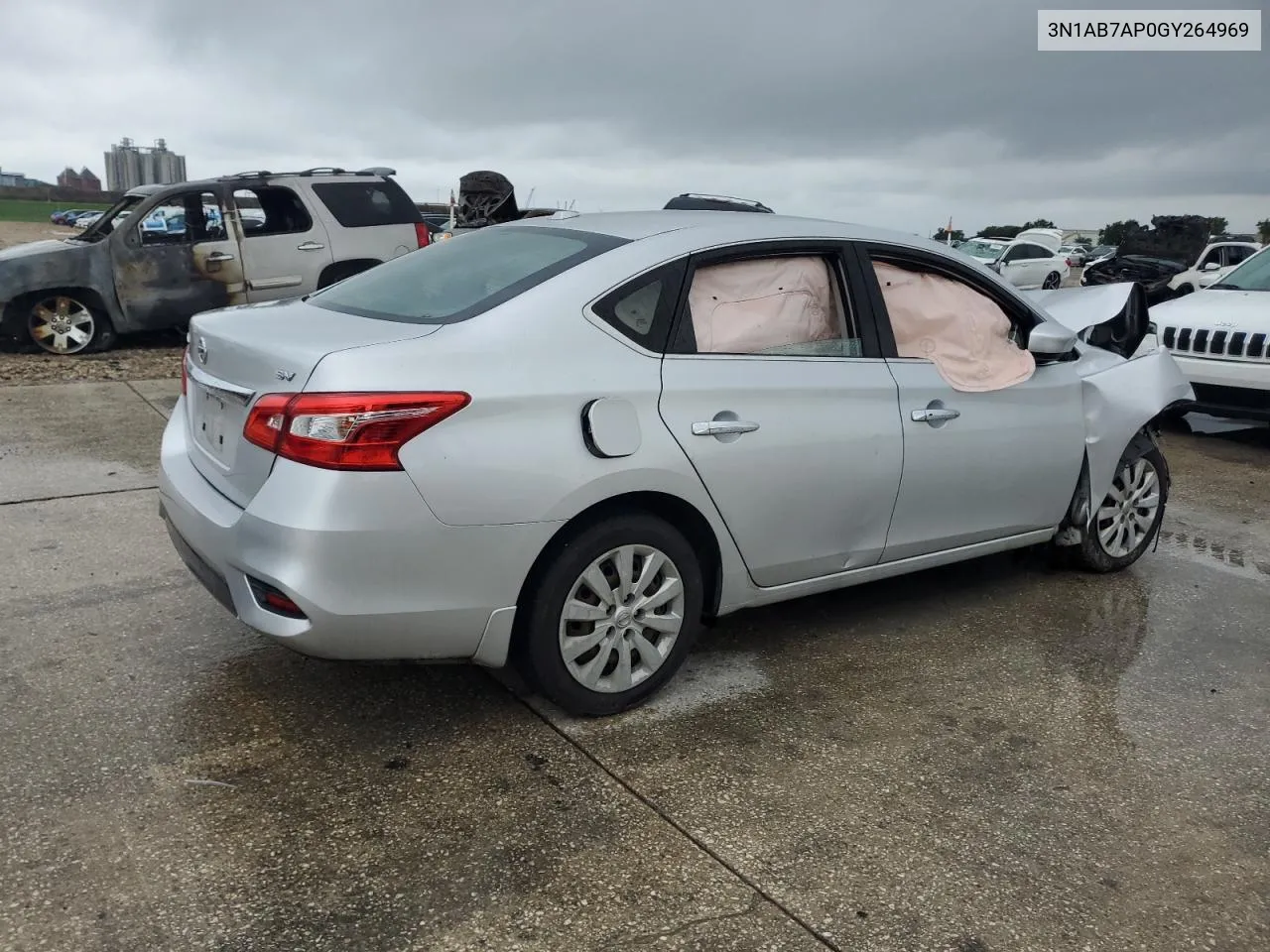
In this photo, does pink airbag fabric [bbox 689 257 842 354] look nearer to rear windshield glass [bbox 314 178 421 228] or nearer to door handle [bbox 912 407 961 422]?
door handle [bbox 912 407 961 422]

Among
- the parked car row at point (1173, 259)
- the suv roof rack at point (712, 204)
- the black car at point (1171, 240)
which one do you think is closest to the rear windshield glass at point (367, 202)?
the suv roof rack at point (712, 204)

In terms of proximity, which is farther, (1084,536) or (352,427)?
(1084,536)

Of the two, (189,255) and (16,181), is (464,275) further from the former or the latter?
(16,181)

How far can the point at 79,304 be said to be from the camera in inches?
393

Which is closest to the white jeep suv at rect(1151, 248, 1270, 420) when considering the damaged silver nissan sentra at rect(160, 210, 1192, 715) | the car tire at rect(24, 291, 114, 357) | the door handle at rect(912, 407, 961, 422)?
the damaged silver nissan sentra at rect(160, 210, 1192, 715)

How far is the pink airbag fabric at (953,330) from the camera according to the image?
4031 mm

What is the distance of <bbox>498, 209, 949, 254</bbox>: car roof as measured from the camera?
3631 mm

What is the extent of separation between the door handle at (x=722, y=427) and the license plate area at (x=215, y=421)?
4.41ft

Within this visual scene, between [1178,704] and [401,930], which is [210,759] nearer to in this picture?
[401,930]

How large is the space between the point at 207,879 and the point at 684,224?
8.06ft

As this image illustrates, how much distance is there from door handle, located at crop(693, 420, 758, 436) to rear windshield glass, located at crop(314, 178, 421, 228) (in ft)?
27.0

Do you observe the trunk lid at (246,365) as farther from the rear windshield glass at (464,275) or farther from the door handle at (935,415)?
the door handle at (935,415)

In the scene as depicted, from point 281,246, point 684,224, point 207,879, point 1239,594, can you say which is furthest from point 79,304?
point 1239,594

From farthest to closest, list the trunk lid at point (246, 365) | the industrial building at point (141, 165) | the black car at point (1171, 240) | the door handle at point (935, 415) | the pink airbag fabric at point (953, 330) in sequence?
the industrial building at point (141, 165) → the black car at point (1171, 240) → the pink airbag fabric at point (953, 330) → the door handle at point (935, 415) → the trunk lid at point (246, 365)
